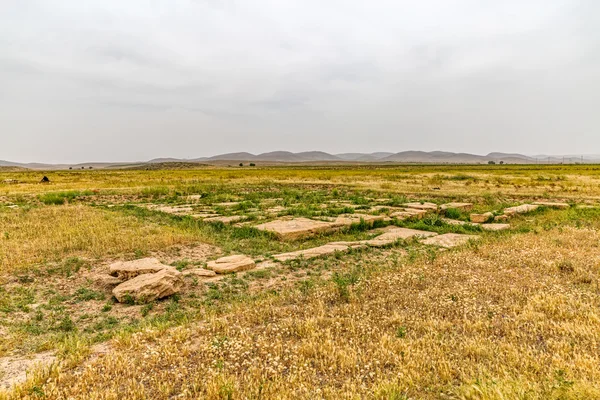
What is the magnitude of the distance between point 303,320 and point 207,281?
10.1ft

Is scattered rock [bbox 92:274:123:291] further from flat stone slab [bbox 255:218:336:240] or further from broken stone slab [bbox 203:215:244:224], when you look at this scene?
broken stone slab [bbox 203:215:244:224]

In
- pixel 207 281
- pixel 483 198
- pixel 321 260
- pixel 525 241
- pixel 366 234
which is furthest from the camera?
pixel 483 198

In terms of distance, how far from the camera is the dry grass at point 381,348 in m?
3.64

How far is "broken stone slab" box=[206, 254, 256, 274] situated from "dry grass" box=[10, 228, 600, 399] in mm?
2109

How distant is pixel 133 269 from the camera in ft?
25.0

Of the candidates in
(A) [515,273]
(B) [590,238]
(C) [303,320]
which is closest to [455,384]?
(C) [303,320]

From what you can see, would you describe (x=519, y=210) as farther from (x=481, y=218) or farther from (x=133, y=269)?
(x=133, y=269)

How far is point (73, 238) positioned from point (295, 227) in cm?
705

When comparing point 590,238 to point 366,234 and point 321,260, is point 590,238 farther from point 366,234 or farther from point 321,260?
point 321,260

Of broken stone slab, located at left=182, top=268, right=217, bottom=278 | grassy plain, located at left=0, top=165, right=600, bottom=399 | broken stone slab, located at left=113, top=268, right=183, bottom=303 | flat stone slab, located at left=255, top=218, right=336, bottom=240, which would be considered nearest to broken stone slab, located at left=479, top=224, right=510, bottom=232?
grassy plain, located at left=0, top=165, right=600, bottom=399

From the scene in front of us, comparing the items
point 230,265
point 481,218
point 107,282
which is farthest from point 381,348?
point 481,218

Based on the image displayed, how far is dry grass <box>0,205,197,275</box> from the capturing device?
928 cm

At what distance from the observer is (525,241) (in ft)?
33.5

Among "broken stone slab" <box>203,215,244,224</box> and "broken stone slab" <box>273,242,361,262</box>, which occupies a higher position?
"broken stone slab" <box>203,215,244,224</box>
